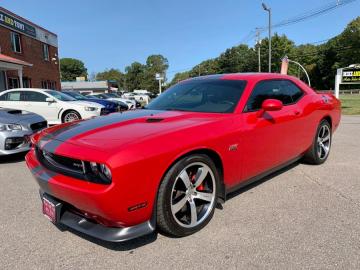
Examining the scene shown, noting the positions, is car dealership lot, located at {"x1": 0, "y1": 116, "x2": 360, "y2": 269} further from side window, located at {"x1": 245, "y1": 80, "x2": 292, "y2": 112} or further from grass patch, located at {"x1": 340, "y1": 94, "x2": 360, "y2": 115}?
grass patch, located at {"x1": 340, "y1": 94, "x2": 360, "y2": 115}

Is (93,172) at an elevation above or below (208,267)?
above

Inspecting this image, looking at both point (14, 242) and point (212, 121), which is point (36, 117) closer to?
point (14, 242)

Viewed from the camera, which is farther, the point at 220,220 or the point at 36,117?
the point at 36,117

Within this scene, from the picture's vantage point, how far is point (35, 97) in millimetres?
10656

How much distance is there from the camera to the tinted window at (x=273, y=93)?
12.4 feet

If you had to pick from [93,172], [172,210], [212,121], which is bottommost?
[172,210]

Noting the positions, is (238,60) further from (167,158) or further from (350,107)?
(167,158)

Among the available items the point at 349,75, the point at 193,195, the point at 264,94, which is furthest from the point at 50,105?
the point at 349,75

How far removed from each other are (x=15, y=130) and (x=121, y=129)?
153 inches

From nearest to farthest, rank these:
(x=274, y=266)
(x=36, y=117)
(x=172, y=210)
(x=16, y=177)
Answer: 1. (x=274, y=266)
2. (x=172, y=210)
3. (x=16, y=177)
4. (x=36, y=117)

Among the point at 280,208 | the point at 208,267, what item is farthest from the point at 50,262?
the point at 280,208

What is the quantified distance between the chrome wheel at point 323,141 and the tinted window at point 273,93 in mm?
866

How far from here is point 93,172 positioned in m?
2.54

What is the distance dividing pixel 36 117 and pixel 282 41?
246ft
